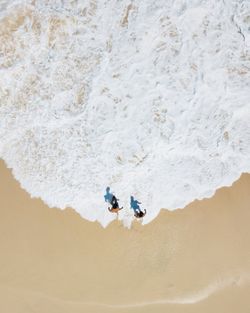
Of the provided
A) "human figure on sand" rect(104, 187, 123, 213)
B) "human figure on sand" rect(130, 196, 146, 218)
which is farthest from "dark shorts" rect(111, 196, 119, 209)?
"human figure on sand" rect(130, 196, 146, 218)

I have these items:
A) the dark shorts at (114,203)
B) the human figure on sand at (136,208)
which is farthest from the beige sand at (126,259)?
the dark shorts at (114,203)

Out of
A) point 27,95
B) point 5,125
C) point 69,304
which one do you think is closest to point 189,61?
point 27,95

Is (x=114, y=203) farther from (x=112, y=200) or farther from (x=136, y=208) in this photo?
(x=136, y=208)

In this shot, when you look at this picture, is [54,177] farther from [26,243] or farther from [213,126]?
[213,126]

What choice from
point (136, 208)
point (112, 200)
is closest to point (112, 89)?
point (112, 200)

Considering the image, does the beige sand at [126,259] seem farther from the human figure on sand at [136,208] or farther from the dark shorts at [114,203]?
the dark shorts at [114,203]

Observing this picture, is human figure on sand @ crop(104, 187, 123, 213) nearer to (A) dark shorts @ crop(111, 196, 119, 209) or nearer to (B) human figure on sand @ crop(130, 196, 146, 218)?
(A) dark shorts @ crop(111, 196, 119, 209)
